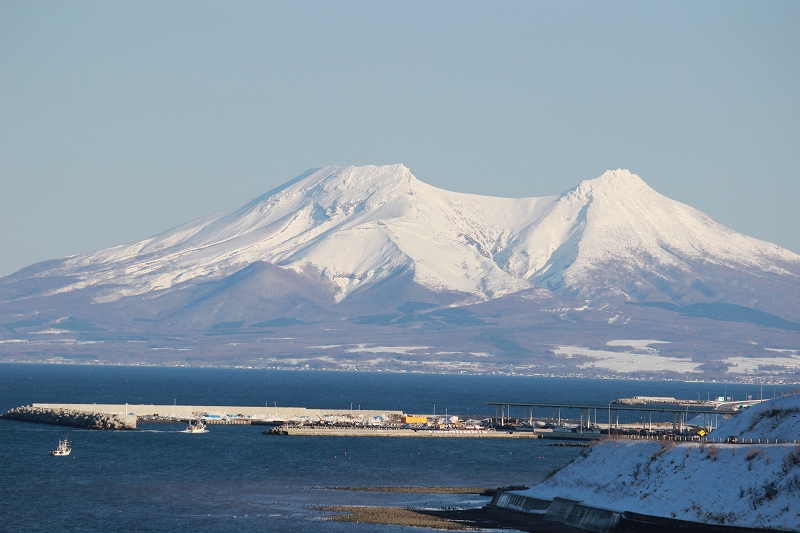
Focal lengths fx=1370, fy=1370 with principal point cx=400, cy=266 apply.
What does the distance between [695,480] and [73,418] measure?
8625 cm

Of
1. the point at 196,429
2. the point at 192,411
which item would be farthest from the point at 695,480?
the point at 192,411

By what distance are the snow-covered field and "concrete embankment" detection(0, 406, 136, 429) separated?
66183mm

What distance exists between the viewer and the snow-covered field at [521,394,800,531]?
56.8 metres

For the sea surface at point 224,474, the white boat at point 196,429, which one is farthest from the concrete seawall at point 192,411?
the white boat at point 196,429

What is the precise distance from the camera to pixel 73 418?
134125 millimetres

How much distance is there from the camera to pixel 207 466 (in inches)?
3730

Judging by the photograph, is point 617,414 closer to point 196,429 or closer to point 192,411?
point 196,429

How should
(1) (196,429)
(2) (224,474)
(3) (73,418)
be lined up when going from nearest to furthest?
(2) (224,474)
(1) (196,429)
(3) (73,418)

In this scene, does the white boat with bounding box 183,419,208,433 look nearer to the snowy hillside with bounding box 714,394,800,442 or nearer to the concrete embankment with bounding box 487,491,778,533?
the concrete embankment with bounding box 487,491,778,533

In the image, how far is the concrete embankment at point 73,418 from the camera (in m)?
129

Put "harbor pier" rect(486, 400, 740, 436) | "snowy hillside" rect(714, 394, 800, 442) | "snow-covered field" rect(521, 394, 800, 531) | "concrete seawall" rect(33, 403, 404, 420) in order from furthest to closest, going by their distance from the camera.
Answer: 1. "concrete seawall" rect(33, 403, 404, 420)
2. "harbor pier" rect(486, 400, 740, 436)
3. "snowy hillside" rect(714, 394, 800, 442)
4. "snow-covered field" rect(521, 394, 800, 531)

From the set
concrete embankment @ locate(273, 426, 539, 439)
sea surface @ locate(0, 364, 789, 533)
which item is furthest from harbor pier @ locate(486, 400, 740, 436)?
sea surface @ locate(0, 364, 789, 533)

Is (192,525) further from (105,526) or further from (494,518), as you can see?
(494,518)

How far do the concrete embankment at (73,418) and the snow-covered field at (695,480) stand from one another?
6618 centimetres
